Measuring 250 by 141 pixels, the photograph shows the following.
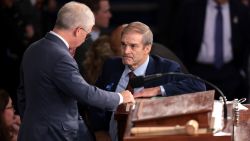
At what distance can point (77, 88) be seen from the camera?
5.43m

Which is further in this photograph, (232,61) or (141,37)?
(232,61)

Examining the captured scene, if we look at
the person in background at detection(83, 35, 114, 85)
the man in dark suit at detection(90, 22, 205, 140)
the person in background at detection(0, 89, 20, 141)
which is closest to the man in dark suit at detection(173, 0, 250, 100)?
the person in background at detection(83, 35, 114, 85)

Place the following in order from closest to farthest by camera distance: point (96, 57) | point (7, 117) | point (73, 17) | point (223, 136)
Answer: point (223, 136), point (73, 17), point (7, 117), point (96, 57)

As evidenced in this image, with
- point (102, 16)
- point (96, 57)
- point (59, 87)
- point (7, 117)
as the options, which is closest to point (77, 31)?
point (59, 87)

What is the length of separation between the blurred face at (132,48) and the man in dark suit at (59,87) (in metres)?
0.35

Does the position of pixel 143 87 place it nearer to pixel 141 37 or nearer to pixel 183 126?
pixel 141 37

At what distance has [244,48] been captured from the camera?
31.3 ft

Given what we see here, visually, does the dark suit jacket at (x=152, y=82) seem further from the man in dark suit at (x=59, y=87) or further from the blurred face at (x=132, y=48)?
the man in dark suit at (x=59, y=87)

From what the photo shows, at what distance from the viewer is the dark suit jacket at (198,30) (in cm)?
937

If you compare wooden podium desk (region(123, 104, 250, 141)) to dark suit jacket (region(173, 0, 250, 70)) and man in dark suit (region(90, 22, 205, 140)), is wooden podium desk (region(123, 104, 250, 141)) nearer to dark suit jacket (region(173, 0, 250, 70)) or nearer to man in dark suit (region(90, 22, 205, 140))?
man in dark suit (region(90, 22, 205, 140))

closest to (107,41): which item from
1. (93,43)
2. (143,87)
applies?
(93,43)

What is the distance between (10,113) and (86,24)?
1.55 meters

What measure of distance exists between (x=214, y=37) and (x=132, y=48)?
361 centimetres

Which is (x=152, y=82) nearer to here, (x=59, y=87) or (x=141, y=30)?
(x=141, y=30)
